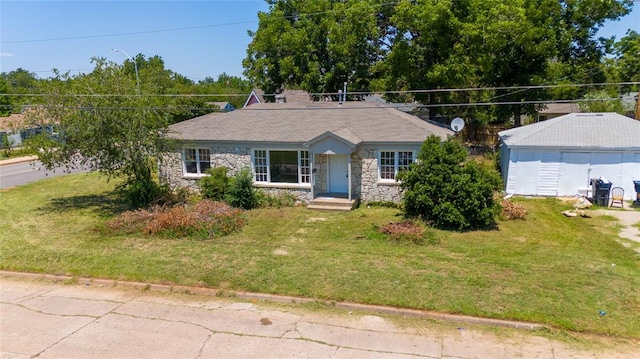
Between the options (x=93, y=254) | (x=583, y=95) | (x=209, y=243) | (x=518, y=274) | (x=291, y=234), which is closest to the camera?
(x=518, y=274)

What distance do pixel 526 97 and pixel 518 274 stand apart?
20.3 m

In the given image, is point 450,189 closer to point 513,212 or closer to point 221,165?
point 513,212

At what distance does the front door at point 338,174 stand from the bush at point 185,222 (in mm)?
4614

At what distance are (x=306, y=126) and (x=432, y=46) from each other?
399 inches

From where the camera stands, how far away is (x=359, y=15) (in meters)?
27.6

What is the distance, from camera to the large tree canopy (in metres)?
22.9

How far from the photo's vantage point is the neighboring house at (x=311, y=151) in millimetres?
17203

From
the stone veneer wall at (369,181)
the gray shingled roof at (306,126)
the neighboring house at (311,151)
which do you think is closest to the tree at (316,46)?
the gray shingled roof at (306,126)

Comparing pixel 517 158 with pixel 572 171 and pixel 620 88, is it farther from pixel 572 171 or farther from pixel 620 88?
pixel 620 88

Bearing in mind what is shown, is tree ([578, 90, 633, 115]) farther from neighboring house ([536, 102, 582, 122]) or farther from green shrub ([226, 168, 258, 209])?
green shrub ([226, 168, 258, 209])

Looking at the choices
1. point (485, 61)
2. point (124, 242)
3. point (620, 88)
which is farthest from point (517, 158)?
point (620, 88)

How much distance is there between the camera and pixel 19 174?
2844 cm

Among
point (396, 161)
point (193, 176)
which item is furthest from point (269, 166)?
point (396, 161)

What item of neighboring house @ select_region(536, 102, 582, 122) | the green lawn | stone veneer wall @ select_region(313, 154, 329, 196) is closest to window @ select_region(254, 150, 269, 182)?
stone veneer wall @ select_region(313, 154, 329, 196)
